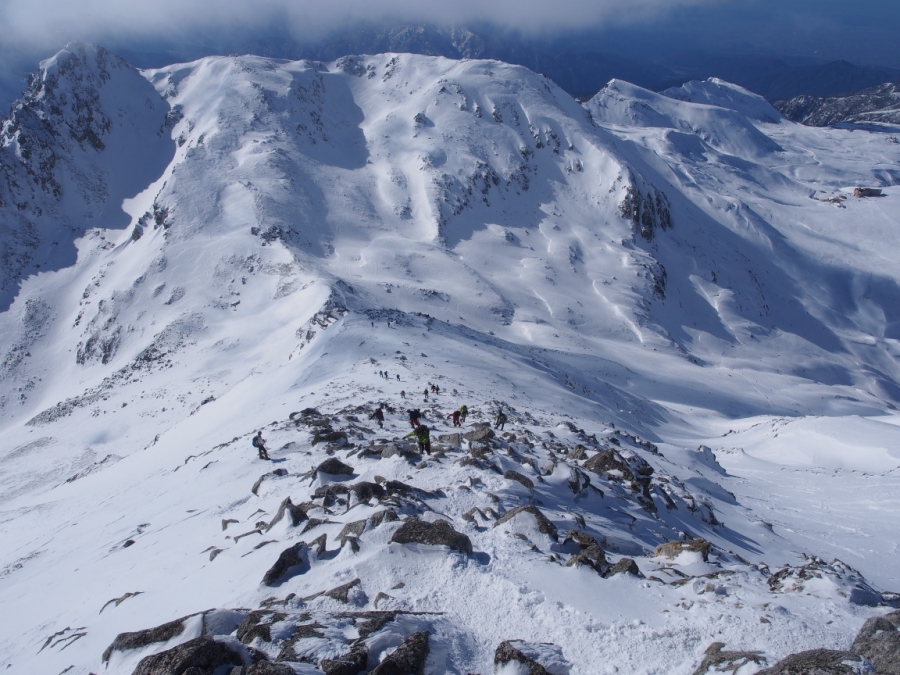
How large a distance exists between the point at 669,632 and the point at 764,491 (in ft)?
64.7

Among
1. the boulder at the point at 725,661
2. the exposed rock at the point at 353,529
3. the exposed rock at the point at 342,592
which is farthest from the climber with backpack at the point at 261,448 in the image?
the boulder at the point at 725,661

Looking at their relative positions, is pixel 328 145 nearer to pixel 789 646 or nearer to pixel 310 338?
pixel 310 338

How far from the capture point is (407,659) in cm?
586

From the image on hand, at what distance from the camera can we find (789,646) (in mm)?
6070

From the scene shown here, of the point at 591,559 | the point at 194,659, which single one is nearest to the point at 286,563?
the point at 194,659

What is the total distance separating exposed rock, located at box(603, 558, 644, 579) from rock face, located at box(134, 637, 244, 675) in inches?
200

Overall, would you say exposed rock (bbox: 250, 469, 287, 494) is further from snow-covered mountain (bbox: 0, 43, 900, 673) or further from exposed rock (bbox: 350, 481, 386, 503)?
exposed rock (bbox: 350, 481, 386, 503)

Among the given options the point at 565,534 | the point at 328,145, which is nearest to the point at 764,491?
the point at 565,534

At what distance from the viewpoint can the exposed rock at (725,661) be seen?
5594mm

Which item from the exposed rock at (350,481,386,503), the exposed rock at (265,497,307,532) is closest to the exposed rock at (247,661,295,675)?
the exposed rock at (265,497,307,532)

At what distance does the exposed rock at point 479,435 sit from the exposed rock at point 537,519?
228 inches

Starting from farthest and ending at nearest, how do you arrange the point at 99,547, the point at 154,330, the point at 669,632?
the point at 154,330 < the point at 99,547 < the point at 669,632

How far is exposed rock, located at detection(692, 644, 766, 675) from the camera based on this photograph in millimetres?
5594

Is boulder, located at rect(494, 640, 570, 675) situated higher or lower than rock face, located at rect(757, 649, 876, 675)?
lower
